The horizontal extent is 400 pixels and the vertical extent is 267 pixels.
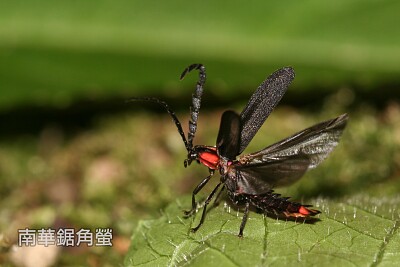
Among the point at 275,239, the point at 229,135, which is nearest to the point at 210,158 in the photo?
the point at 229,135

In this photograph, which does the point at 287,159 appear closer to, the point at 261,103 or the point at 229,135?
the point at 229,135

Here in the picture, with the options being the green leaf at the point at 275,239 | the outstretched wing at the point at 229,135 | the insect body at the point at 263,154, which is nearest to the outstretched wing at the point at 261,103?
the insect body at the point at 263,154

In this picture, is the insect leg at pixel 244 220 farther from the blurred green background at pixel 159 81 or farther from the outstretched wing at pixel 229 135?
the blurred green background at pixel 159 81

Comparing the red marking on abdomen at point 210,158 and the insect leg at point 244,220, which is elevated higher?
the red marking on abdomen at point 210,158

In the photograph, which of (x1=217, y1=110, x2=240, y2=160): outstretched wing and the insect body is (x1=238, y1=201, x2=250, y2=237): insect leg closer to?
the insect body

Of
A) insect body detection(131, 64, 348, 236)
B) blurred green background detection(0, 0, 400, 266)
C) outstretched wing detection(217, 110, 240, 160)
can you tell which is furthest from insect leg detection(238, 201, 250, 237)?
blurred green background detection(0, 0, 400, 266)


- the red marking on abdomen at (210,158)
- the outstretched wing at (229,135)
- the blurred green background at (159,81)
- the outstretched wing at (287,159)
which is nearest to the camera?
the outstretched wing at (229,135)

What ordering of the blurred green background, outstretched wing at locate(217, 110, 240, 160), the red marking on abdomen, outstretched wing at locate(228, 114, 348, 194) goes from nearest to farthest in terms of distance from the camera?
outstretched wing at locate(217, 110, 240, 160) → outstretched wing at locate(228, 114, 348, 194) → the red marking on abdomen → the blurred green background
